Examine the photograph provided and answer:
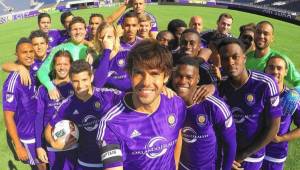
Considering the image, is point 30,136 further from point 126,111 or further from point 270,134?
point 270,134

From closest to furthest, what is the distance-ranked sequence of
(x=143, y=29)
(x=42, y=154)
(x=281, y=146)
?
(x=281, y=146) < (x=42, y=154) < (x=143, y=29)

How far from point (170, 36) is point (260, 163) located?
3140mm

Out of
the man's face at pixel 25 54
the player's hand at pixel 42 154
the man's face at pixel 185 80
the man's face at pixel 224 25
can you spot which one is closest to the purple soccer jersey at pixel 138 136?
the man's face at pixel 185 80

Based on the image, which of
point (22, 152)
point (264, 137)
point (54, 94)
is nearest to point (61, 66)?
point (54, 94)

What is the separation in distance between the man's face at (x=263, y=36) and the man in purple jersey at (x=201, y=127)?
198 cm

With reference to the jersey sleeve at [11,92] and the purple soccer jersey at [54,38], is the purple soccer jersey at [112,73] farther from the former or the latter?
the purple soccer jersey at [54,38]

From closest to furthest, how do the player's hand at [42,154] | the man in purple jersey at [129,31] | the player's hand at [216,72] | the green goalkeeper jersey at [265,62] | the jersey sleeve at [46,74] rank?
the player's hand at [216,72]
the green goalkeeper jersey at [265,62]
the jersey sleeve at [46,74]
the player's hand at [42,154]
the man in purple jersey at [129,31]

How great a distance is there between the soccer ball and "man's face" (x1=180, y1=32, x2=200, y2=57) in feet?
7.20

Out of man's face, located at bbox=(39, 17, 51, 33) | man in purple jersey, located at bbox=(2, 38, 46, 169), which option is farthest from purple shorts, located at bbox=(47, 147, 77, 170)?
man's face, located at bbox=(39, 17, 51, 33)

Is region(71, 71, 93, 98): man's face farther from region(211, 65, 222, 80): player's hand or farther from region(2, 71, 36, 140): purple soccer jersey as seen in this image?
region(211, 65, 222, 80): player's hand

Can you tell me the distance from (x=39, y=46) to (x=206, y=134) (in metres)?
4.15

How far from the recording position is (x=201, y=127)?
3982 mm

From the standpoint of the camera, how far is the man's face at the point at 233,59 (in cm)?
420

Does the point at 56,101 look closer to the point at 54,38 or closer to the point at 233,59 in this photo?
the point at 233,59
